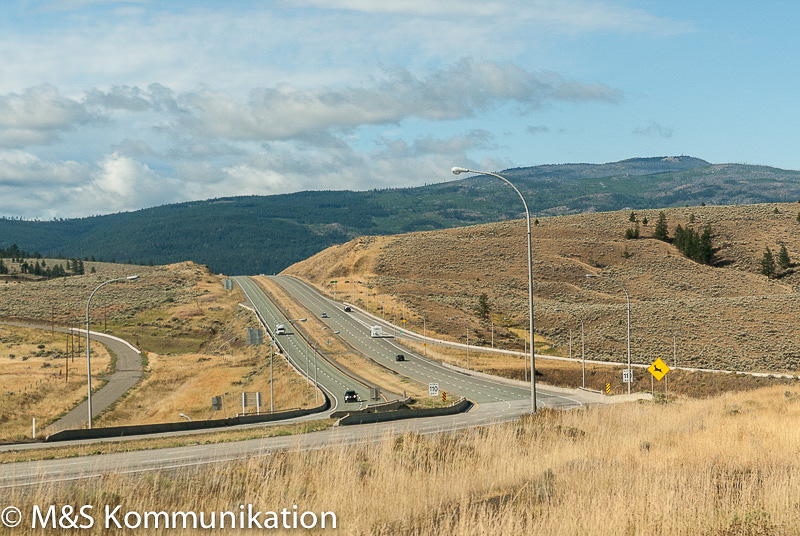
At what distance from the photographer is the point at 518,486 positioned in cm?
1139

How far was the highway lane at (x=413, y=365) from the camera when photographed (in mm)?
58062

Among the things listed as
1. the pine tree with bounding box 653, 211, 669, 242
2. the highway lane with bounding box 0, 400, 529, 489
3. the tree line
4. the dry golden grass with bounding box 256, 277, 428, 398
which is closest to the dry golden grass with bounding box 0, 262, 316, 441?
the dry golden grass with bounding box 256, 277, 428, 398

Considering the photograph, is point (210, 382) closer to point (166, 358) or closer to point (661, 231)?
point (166, 358)

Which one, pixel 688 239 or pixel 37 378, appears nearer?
pixel 37 378

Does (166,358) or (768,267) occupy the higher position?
(768,267)

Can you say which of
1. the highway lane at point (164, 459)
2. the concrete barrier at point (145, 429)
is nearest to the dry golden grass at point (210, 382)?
the concrete barrier at point (145, 429)

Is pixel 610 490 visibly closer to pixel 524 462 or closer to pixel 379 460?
pixel 524 462

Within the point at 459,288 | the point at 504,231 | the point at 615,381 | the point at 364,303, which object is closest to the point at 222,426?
the point at 615,381

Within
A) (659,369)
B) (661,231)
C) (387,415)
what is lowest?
(387,415)

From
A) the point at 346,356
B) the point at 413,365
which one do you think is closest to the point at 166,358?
the point at 346,356

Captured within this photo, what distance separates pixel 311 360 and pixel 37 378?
3214 cm

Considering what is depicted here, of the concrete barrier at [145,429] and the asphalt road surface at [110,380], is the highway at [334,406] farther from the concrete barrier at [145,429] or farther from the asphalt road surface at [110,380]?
the asphalt road surface at [110,380]

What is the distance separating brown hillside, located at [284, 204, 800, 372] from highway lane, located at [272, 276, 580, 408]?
6.89 metres

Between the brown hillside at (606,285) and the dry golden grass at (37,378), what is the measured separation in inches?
1931
